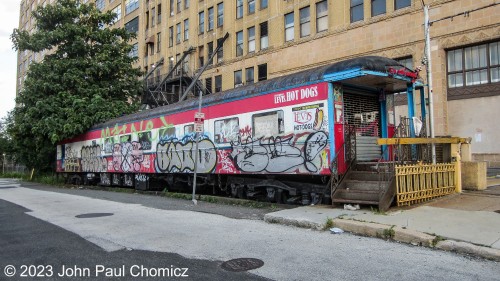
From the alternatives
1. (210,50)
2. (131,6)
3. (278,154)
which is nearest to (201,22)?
(210,50)

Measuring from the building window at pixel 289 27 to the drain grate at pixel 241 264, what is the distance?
25.7 metres

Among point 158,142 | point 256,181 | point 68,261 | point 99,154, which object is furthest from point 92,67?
point 68,261

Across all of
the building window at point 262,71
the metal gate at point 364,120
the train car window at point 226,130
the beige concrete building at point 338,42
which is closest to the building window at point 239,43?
the beige concrete building at point 338,42

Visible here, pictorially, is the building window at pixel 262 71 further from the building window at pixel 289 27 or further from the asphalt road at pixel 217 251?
the asphalt road at pixel 217 251

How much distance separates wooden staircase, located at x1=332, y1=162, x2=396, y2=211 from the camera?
28.5ft

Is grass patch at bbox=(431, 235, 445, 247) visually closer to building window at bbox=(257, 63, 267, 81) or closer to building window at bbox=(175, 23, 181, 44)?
building window at bbox=(257, 63, 267, 81)

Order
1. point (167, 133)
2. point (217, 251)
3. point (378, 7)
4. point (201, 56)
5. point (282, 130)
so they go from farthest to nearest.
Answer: point (201, 56) → point (378, 7) → point (167, 133) → point (282, 130) → point (217, 251)

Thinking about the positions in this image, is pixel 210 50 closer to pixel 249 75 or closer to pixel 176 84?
pixel 176 84

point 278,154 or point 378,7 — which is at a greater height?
point 378,7

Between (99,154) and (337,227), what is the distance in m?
17.7

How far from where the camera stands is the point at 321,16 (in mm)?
27188

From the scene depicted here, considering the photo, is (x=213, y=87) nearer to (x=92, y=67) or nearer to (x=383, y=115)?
(x=92, y=67)

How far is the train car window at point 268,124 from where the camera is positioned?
11.2 m

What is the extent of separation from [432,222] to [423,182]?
97.6 inches
